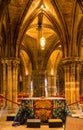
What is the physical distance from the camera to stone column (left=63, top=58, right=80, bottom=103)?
20.5 m

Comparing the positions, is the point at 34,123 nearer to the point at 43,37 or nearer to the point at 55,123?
the point at 55,123

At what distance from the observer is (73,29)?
64.8 ft

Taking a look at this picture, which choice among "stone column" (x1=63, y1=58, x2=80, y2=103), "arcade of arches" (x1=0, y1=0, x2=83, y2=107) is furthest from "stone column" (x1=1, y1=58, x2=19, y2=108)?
"stone column" (x1=63, y1=58, x2=80, y2=103)

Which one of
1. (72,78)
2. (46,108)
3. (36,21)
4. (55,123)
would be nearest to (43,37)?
(36,21)

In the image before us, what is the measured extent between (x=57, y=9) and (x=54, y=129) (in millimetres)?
9790

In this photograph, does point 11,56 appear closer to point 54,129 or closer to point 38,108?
point 38,108

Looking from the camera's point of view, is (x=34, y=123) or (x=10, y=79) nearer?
Result: (x=34, y=123)

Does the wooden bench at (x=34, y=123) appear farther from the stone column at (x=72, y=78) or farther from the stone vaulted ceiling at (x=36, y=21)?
the stone column at (x=72, y=78)

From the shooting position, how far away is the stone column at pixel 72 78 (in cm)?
2048

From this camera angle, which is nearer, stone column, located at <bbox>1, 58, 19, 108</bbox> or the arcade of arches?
the arcade of arches

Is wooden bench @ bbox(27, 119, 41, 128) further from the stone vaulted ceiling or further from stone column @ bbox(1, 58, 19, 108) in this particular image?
stone column @ bbox(1, 58, 19, 108)

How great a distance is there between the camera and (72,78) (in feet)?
68.1

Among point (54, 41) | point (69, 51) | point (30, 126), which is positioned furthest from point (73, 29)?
point (30, 126)

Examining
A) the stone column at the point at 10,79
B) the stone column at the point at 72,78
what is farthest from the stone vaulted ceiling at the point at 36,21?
the stone column at the point at 72,78
